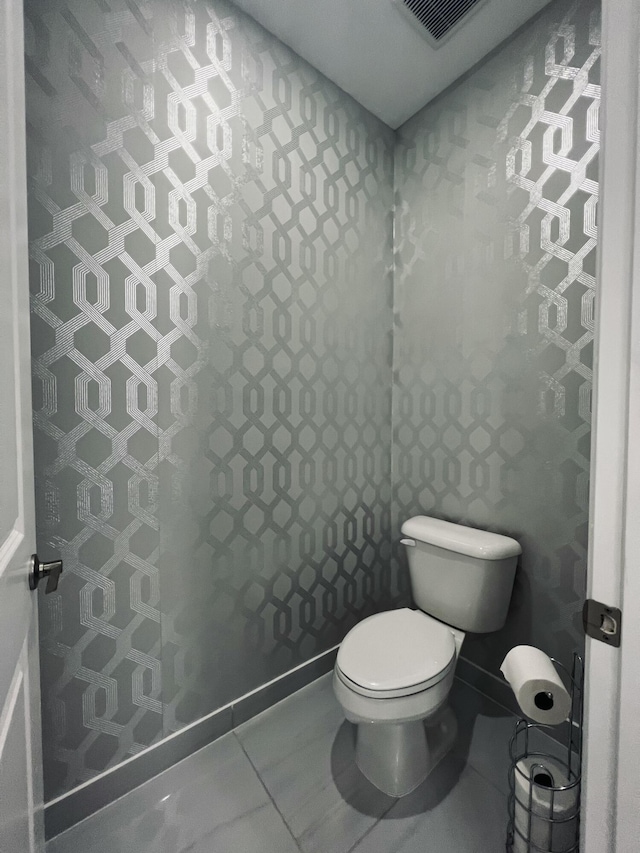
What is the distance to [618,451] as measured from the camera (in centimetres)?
56

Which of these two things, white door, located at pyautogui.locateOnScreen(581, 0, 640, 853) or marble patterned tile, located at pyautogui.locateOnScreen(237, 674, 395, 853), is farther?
marble patterned tile, located at pyautogui.locateOnScreen(237, 674, 395, 853)

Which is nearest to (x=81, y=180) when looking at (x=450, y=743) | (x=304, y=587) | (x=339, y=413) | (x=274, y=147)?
(x=274, y=147)

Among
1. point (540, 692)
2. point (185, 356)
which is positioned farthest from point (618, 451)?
point (185, 356)

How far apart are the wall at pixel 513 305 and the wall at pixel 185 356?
30 cm

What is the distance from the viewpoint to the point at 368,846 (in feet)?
3.37

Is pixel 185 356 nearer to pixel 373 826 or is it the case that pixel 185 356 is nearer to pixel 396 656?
pixel 396 656

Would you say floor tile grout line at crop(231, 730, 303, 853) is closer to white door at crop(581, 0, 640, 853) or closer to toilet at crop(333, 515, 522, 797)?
toilet at crop(333, 515, 522, 797)

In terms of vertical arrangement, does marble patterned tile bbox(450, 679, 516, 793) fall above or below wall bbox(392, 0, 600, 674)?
below

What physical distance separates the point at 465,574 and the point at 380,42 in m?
2.04

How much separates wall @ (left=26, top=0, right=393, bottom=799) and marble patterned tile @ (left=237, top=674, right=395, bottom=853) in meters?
0.17

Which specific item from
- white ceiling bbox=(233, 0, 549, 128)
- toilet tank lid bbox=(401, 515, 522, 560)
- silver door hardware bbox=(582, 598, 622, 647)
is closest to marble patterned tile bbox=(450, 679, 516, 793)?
toilet tank lid bbox=(401, 515, 522, 560)

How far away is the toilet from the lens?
3.57 ft

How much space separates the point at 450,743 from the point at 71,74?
2374 mm

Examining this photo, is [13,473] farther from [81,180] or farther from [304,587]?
[304,587]
